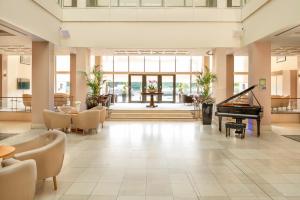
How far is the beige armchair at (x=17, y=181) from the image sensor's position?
10.3 feet

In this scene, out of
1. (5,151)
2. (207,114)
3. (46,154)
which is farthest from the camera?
(207,114)

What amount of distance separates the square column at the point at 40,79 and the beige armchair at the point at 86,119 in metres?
1.86

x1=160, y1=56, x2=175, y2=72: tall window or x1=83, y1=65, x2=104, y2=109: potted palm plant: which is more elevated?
x1=160, y1=56, x2=175, y2=72: tall window

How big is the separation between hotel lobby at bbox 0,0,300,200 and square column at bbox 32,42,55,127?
0.12 feet

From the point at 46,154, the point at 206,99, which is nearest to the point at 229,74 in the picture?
the point at 206,99

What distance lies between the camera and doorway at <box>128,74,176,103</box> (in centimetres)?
2362

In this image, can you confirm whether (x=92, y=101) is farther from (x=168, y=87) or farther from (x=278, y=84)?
(x=278, y=84)

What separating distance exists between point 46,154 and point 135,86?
63.9ft

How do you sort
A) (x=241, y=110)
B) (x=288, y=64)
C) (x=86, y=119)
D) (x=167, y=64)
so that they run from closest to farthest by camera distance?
(x=241, y=110)
(x=86, y=119)
(x=288, y=64)
(x=167, y=64)

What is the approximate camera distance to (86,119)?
33.1 ft

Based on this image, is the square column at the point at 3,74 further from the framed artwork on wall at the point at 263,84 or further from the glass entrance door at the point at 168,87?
the framed artwork on wall at the point at 263,84

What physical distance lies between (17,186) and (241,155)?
17.7ft

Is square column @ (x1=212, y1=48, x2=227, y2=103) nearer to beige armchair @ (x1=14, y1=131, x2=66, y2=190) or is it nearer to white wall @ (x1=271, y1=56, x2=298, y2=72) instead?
white wall @ (x1=271, y1=56, x2=298, y2=72)

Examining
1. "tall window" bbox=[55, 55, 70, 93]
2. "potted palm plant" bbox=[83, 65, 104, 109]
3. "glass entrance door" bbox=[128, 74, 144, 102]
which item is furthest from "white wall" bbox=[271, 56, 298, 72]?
"tall window" bbox=[55, 55, 70, 93]
